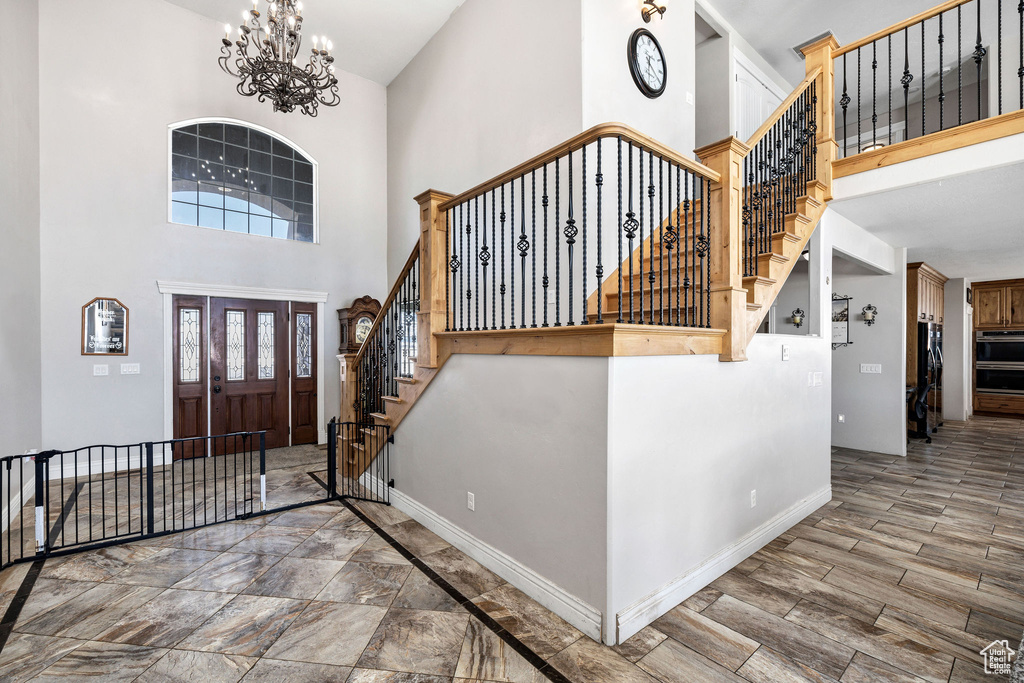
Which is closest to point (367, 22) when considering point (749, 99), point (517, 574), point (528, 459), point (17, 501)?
point (749, 99)

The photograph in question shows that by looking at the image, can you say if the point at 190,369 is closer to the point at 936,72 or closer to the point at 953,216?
the point at 953,216

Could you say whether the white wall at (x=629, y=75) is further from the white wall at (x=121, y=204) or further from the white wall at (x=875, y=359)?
the white wall at (x=121, y=204)

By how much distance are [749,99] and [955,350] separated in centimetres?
677

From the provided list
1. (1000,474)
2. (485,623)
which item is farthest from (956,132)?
(485,623)

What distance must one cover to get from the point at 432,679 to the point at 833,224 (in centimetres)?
482

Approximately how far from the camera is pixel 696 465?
269 centimetres

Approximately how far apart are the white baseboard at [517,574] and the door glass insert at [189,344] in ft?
12.4

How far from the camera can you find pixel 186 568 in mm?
2961

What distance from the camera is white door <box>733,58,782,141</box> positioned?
5969 millimetres

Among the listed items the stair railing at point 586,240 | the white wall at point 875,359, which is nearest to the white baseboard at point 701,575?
the stair railing at point 586,240

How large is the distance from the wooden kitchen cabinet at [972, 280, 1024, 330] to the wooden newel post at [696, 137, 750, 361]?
33.4ft

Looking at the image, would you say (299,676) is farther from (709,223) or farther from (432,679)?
(709,223)

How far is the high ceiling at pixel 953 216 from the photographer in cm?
366

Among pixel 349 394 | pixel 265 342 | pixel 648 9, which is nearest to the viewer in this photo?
pixel 648 9
